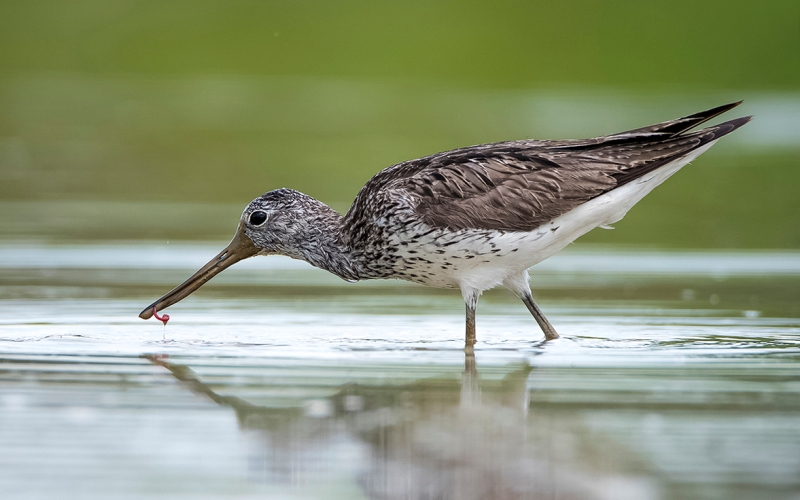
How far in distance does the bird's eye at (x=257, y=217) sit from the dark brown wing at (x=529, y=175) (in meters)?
1.00

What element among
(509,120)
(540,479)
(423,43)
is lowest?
(540,479)

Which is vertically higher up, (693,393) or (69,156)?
(69,156)

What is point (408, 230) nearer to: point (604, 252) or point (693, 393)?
point (693, 393)

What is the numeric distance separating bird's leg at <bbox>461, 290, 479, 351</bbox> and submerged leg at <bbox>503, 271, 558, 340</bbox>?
446mm

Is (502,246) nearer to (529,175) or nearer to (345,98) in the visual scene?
(529,175)

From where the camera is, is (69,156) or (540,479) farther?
(69,156)

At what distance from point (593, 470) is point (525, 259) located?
147 inches

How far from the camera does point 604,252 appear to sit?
1291 cm

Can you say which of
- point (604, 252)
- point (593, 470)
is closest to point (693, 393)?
point (593, 470)

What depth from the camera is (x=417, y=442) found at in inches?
229

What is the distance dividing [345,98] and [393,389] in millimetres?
23338

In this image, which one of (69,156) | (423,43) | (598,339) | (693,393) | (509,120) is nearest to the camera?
(693,393)

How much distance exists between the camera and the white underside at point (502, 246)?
28.7 feet

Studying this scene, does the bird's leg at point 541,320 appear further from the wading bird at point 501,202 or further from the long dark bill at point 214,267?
the long dark bill at point 214,267
